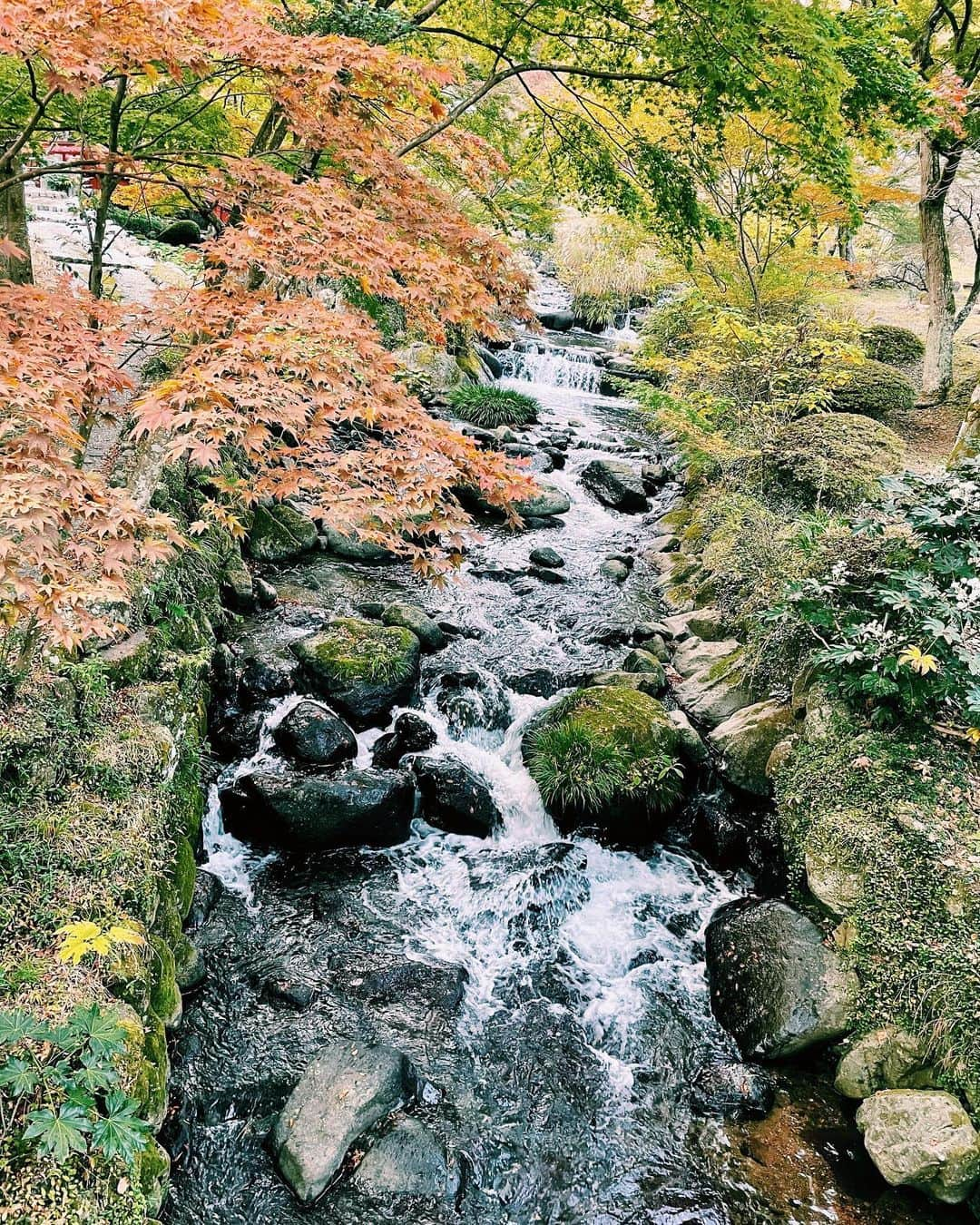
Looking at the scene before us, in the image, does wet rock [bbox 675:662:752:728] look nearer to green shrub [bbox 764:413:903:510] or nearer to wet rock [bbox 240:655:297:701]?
green shrub [bbox 764:413:903:510]

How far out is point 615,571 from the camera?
366 inches

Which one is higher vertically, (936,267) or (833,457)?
(936,267)

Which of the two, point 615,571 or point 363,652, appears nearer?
point 363,652

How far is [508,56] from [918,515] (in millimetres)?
5313

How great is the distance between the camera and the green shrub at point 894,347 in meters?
13.7

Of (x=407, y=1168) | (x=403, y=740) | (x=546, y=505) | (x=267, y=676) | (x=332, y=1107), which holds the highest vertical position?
(x=546, y=505)

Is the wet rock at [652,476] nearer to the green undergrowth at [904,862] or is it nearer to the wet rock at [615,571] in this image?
the wet rock at [615,571]

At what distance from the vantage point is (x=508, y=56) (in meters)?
6.13

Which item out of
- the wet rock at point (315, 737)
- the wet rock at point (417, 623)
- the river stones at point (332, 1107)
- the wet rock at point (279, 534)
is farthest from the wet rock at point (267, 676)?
the river stones at point (332, 1107)

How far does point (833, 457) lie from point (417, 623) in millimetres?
5327

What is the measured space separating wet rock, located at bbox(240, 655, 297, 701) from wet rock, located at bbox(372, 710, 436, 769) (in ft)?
3.46

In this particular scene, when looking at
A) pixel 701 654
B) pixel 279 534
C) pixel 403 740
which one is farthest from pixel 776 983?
pixel 279 534

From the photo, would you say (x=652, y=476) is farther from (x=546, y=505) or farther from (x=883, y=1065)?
(x=883, y=1065)

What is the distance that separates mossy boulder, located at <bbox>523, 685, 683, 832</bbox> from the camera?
5.57 meters
